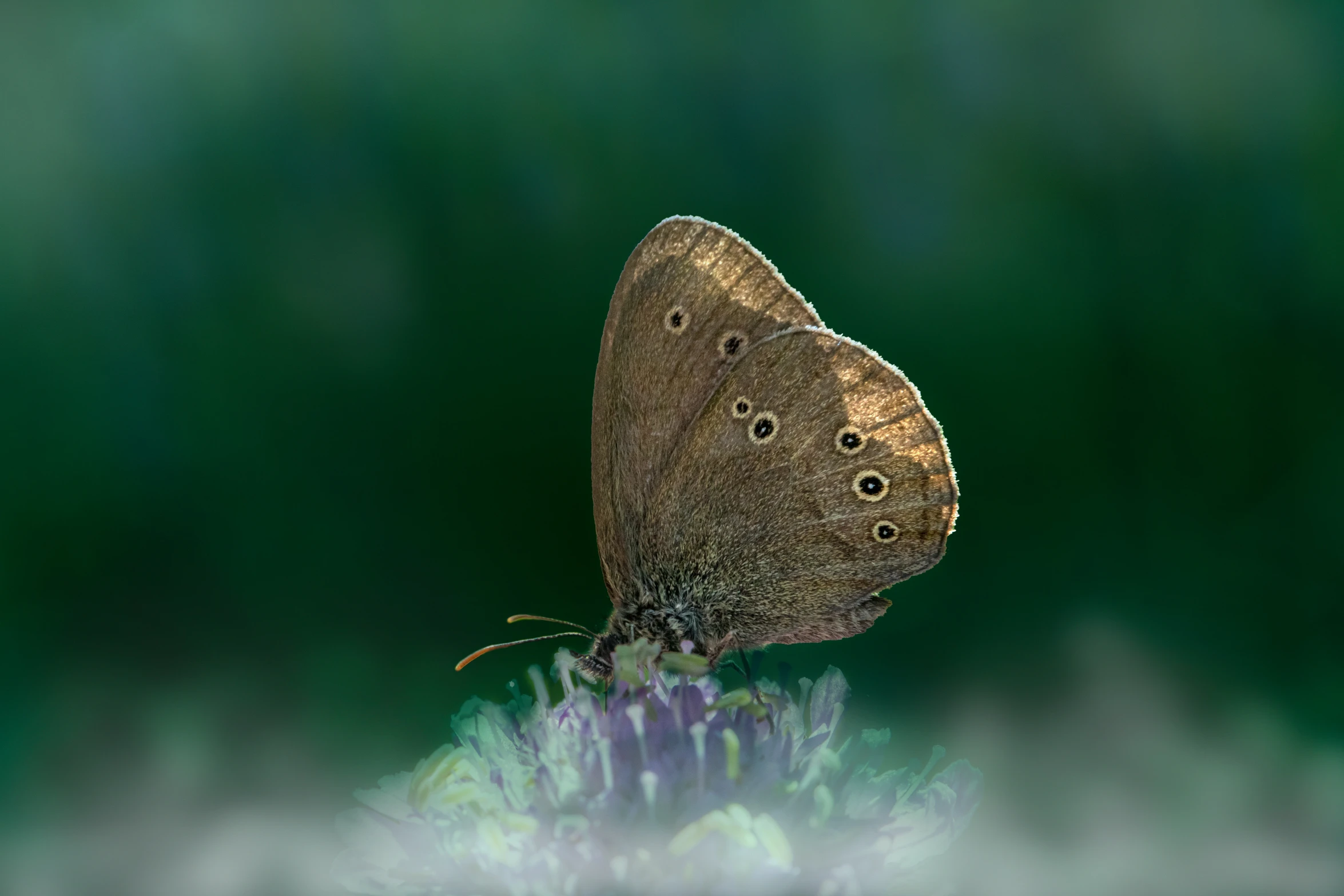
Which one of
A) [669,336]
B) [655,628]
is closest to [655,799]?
[655,628]

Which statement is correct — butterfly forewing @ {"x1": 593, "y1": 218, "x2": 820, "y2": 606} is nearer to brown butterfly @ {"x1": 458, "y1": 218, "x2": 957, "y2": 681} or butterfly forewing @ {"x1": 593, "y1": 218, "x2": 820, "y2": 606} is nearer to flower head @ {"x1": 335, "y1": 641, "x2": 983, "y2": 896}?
brown butterfly @ {"x1": 458, "y1": 218, "x2": 957, "y2": 681}

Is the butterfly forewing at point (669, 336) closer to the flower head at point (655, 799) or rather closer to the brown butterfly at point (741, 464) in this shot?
the brown butterfly at point (741, 464)

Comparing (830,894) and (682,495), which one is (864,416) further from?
(830,894)

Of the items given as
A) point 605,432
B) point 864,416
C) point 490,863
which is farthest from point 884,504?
point 490,863

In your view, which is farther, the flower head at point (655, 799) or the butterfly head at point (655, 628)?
the butterfly head at point (655, 628)

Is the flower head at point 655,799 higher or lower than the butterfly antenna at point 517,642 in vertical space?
lower

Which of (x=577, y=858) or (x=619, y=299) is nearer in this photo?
(x=577, y=858)

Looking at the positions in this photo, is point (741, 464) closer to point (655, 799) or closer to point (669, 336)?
point (669, 336)

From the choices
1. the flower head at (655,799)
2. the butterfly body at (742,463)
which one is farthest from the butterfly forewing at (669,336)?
the flower head at (655,799)
